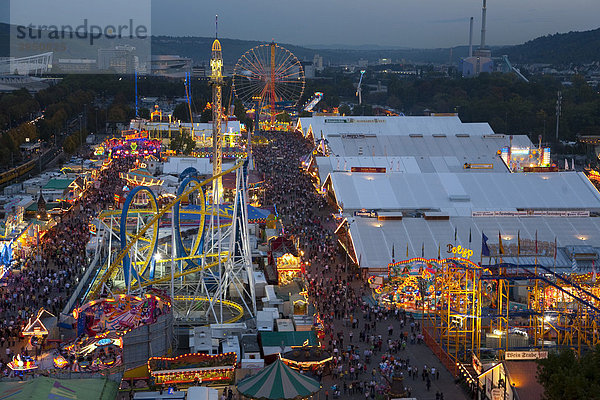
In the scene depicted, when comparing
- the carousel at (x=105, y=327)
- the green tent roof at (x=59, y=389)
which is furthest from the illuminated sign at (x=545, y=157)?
the green tent roof at (x=59, y=389)

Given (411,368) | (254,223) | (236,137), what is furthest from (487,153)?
(411,368)

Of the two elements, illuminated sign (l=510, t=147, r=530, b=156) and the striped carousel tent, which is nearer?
the striped carousel tent

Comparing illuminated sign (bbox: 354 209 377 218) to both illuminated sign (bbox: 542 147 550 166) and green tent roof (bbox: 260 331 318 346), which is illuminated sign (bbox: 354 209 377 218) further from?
illuminated sign (bbox: 542 147 550 166)

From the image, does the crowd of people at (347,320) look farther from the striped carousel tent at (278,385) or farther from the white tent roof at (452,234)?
the striped carousel tent at (278,385)

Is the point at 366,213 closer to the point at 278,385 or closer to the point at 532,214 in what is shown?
the point at 532,214

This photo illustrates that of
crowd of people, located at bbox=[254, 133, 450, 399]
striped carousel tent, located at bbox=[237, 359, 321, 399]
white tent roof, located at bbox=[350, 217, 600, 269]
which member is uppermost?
white tent roof, located at bbox=[350, 217, 600, 269]

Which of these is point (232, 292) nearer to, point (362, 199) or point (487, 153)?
point (362, 199)

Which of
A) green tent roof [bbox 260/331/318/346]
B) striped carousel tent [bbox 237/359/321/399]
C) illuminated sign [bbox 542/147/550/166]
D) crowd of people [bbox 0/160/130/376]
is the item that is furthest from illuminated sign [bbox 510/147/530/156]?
striped carousel tent [bbox 237/359/321/399]
